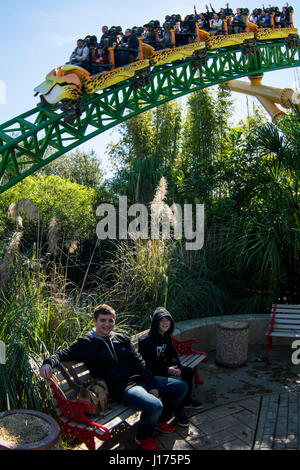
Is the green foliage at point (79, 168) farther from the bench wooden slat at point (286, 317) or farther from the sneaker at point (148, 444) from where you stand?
the sneaker at point (148, 444)

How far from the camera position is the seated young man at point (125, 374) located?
3.27 meters

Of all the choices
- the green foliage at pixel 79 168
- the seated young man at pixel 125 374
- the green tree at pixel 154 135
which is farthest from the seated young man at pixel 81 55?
the green foliage at pixel 79 168

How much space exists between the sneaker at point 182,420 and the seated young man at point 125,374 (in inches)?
4.7

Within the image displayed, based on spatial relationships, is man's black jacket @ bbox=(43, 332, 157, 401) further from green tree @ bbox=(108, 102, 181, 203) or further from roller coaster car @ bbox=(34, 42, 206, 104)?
green tree @ bbox=(108, 102, 181, 203)

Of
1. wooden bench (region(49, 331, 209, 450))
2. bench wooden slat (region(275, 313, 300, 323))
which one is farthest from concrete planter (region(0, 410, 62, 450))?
bench wooden slat (region(275, 313, 300, 323))

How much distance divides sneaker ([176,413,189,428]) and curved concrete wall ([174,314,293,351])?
151 cm

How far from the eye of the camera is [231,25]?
13.5 metres

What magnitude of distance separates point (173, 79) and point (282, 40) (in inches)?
207

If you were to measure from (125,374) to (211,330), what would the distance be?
2.63 metres

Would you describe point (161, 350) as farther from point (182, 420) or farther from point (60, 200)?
point (60, 200)

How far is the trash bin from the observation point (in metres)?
5.25

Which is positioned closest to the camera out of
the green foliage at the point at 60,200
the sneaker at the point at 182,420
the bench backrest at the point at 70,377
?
the bench backrest at the point at 70,377

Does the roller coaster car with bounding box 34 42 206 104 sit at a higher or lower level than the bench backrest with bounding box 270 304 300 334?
higher
